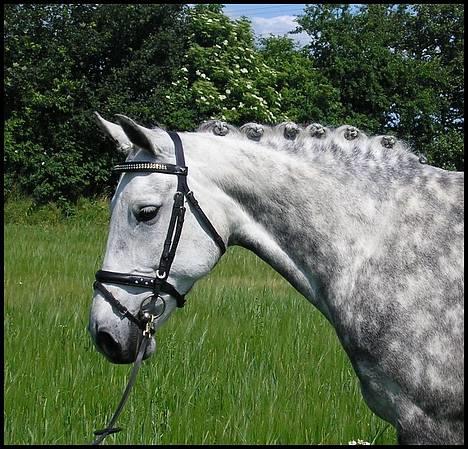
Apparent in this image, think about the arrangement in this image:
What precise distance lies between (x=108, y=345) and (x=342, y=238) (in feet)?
3.34

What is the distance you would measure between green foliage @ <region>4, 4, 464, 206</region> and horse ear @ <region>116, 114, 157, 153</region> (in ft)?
45.8

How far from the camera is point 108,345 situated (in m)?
2.63

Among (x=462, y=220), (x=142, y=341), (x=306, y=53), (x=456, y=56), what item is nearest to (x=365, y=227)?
Result: (x=462, y=220)

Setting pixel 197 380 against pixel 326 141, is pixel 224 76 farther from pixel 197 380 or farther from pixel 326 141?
pixel 326 141

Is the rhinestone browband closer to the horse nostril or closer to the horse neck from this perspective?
the horse neck

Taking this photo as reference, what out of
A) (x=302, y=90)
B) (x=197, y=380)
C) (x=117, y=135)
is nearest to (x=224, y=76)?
(x=302, y=90)

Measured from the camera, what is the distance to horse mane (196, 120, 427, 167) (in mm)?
2816

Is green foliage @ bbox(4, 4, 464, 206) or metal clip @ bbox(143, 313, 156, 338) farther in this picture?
green foliage @ bbox(4, 4, 464, 206)

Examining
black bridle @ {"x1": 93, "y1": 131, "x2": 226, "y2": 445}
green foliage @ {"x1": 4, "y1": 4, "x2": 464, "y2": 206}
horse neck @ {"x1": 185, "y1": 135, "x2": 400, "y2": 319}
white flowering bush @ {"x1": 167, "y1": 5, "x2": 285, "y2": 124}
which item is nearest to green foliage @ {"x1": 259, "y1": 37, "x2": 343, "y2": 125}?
green foliage @ {"x1": 4, "y1": 4, "x2": 464, "y2": 206}

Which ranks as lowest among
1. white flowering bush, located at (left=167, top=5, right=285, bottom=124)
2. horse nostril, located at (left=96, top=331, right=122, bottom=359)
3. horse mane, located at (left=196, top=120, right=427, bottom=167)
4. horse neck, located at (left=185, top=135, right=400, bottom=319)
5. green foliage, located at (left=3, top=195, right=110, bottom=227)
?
green foliage, located at (left=3, top=195, right=110, bottom=227)

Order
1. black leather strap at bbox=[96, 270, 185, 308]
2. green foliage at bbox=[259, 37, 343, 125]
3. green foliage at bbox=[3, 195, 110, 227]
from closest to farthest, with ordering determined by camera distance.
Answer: black leather strap at bbox=[96, 270, 185, 308] → green foliage at bbox=[3, 195, 110, 227] → green foliage at bbox=[259, 37, 343, 125]

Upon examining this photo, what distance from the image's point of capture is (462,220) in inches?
102

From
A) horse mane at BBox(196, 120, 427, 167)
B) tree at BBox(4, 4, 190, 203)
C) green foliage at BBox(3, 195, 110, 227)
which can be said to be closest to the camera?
horse mane at BBox(196, 120, 427, 167)

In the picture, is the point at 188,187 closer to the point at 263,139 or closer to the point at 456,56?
the point at 263,139
